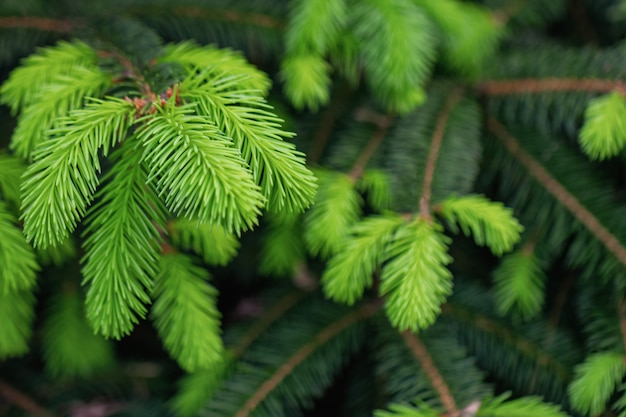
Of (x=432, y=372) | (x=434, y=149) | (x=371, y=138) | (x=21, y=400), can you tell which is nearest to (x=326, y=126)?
(x=371, y=138)

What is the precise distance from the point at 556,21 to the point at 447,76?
43 centimetres

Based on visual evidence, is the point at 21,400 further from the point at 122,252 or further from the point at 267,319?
the point at 122,252

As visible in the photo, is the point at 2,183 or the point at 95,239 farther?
the point at 2,183

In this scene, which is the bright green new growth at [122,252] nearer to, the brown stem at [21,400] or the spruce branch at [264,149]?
the spruce branch at [264,149]

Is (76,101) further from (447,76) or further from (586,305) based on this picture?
(586,305)

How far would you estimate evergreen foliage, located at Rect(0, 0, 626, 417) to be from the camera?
2.12ft

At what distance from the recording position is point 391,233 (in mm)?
792

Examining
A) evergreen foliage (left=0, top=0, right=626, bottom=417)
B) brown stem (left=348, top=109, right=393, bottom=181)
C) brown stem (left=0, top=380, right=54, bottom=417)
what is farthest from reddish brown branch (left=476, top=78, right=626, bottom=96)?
brown stem (left=0, top=380, right=54, bottom=417)

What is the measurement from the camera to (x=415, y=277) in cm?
71

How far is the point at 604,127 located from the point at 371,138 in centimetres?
37

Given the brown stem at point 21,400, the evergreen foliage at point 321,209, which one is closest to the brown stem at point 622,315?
the evergreen foliage at point 321,209

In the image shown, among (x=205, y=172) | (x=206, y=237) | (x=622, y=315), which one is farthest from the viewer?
(x=622, y=315)

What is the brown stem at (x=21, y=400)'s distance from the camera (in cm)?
107

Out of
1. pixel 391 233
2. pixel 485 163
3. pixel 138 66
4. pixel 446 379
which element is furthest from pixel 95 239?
pixel 485 163
